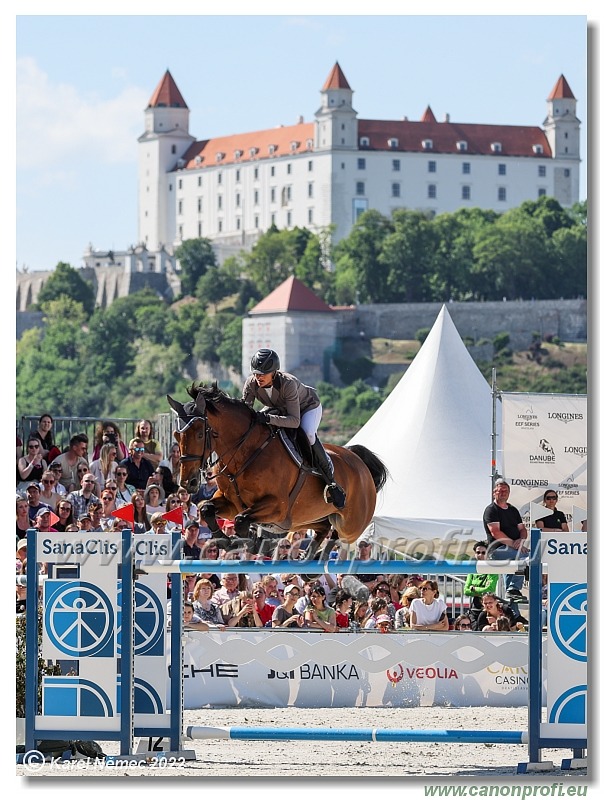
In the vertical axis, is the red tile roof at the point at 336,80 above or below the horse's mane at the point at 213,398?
above

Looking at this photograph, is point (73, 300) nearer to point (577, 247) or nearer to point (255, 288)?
point (255, 288)

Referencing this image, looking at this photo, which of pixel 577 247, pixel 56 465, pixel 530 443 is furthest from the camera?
→ pixel 577 247

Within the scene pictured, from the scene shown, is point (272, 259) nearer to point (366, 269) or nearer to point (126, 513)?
point (366, 269)

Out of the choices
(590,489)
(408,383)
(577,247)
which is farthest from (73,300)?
(590,489)

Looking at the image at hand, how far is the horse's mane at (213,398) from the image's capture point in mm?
8688

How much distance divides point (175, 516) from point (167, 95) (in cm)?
12508

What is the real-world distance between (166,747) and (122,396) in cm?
10210

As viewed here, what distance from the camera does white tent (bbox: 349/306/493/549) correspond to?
1523cm

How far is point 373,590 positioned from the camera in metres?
11.0

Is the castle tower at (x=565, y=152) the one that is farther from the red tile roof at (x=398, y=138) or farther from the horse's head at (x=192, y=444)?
the horse's head at (x=192, y=444)

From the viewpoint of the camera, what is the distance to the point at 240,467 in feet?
28.5

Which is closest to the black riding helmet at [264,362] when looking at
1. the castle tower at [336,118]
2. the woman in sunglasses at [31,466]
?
the woman in sunglasses at [31,466]

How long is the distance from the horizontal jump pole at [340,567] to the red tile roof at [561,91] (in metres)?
125

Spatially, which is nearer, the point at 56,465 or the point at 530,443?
the point at 56,465
